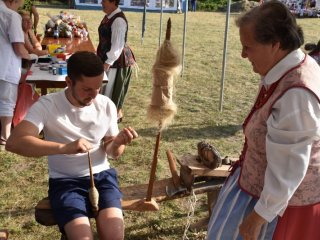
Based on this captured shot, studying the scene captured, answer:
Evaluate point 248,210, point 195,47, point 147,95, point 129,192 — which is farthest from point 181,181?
point 195,47

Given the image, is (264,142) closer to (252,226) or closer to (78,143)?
(252,226)

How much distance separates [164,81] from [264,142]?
69cm

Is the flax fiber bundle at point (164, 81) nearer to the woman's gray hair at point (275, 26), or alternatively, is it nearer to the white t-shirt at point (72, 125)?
the white t-shirt at point (72, 125)

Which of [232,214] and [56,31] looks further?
[56,31]

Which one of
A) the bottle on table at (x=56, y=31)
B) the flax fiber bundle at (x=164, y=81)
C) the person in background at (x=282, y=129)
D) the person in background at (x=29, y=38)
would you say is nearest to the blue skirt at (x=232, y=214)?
the person in background at (x=282, y=129)

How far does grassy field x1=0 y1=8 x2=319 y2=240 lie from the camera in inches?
121

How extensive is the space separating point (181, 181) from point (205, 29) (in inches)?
537

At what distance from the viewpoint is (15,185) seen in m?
3.58

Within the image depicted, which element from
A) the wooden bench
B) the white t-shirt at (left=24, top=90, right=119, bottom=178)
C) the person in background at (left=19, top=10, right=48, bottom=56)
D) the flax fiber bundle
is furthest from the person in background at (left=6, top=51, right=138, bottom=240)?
the person in background at (left=19, top=10, right=48, bottom=56)

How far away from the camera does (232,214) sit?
1796mm

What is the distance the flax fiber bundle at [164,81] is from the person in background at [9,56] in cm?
219

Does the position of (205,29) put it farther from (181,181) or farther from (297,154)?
(297,154)

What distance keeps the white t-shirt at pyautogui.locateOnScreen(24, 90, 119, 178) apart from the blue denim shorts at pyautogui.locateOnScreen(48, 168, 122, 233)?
4 cm

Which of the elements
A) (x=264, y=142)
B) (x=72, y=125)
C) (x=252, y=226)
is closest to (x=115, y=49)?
(x=72, y=125)
